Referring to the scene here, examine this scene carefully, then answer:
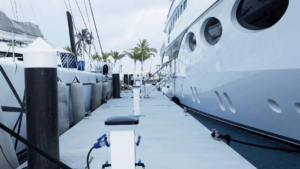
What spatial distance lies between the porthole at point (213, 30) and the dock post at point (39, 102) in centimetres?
483

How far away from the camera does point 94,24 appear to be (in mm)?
8367

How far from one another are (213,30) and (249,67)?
13.0 ft

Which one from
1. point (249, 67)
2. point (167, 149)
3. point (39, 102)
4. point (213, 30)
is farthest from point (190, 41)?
point (39, 102)

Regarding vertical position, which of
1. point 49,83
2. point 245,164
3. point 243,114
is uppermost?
point 49,83

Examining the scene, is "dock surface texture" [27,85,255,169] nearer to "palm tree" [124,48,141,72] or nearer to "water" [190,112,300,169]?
"water" [190,112,300,169]

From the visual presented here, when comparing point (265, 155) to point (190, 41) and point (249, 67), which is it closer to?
point (249, 67)

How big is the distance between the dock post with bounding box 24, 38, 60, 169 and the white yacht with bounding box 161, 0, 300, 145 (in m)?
3.20

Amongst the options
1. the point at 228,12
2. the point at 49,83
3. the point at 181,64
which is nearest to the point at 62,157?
the point at 49,83

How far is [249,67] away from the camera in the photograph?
3785 mm

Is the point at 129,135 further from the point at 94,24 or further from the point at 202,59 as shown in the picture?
the point at 94,24

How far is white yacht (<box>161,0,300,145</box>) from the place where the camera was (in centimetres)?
305

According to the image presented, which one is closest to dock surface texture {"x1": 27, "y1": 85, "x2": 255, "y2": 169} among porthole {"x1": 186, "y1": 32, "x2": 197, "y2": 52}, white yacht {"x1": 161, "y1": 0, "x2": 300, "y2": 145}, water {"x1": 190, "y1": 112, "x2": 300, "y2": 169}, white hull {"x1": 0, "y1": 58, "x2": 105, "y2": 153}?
white hull {"x1": 0, "y1": 58, "x2": 105, "y2": 153}

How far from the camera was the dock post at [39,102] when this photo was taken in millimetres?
1980

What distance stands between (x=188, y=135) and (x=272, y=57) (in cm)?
186
